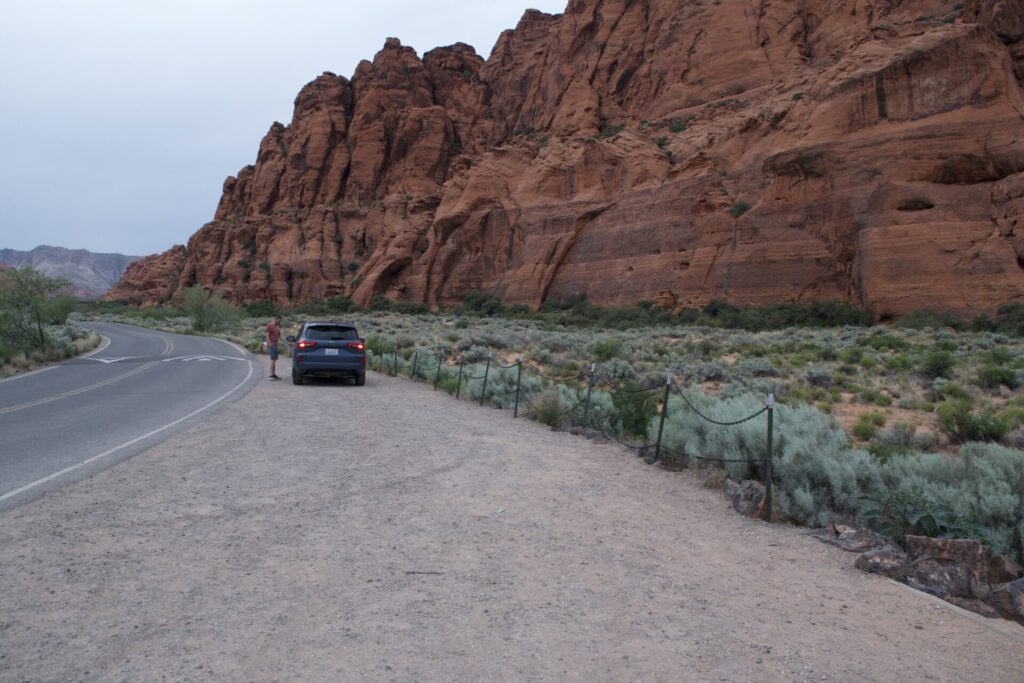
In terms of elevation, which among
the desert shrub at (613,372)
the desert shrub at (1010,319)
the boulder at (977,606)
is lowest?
the boulder at (977,606)

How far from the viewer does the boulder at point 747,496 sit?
620 cm

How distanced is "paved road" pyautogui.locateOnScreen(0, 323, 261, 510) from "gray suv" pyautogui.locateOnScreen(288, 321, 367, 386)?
1.50 metres

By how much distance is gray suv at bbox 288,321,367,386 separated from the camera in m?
16.8

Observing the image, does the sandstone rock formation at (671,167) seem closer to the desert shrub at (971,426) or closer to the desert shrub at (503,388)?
the desert shrub at (971,426)

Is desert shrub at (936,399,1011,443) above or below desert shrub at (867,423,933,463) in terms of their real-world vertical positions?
above

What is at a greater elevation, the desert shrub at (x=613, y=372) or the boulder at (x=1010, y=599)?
the desert shrub at (x=613, y=372)

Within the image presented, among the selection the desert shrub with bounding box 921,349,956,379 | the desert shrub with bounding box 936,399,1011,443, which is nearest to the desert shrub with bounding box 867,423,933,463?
the desert shrub with bounding box 936,399,1011,443

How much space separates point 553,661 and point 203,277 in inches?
3891

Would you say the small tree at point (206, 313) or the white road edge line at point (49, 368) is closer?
the white road edge line at point (49, 368)

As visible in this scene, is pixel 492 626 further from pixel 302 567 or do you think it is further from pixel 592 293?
pixel 592 293

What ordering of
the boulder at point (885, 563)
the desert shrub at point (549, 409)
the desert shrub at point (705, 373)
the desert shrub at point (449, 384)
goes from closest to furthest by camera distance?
the boulder at point (885, 563), the desert shrub at point (549, 409), the desert shrub at point (449, 384), the desert shrub at point (705, 373)

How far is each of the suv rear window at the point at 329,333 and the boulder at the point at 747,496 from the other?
12488 mm

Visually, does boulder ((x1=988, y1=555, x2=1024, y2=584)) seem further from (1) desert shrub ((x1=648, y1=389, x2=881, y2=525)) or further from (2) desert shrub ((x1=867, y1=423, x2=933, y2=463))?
(2) desert shrub ((x1=867, y1=423, x2=933, y2=463))

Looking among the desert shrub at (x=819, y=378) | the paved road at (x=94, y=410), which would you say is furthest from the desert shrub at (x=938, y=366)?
the paved road at (x=94, y=410)
